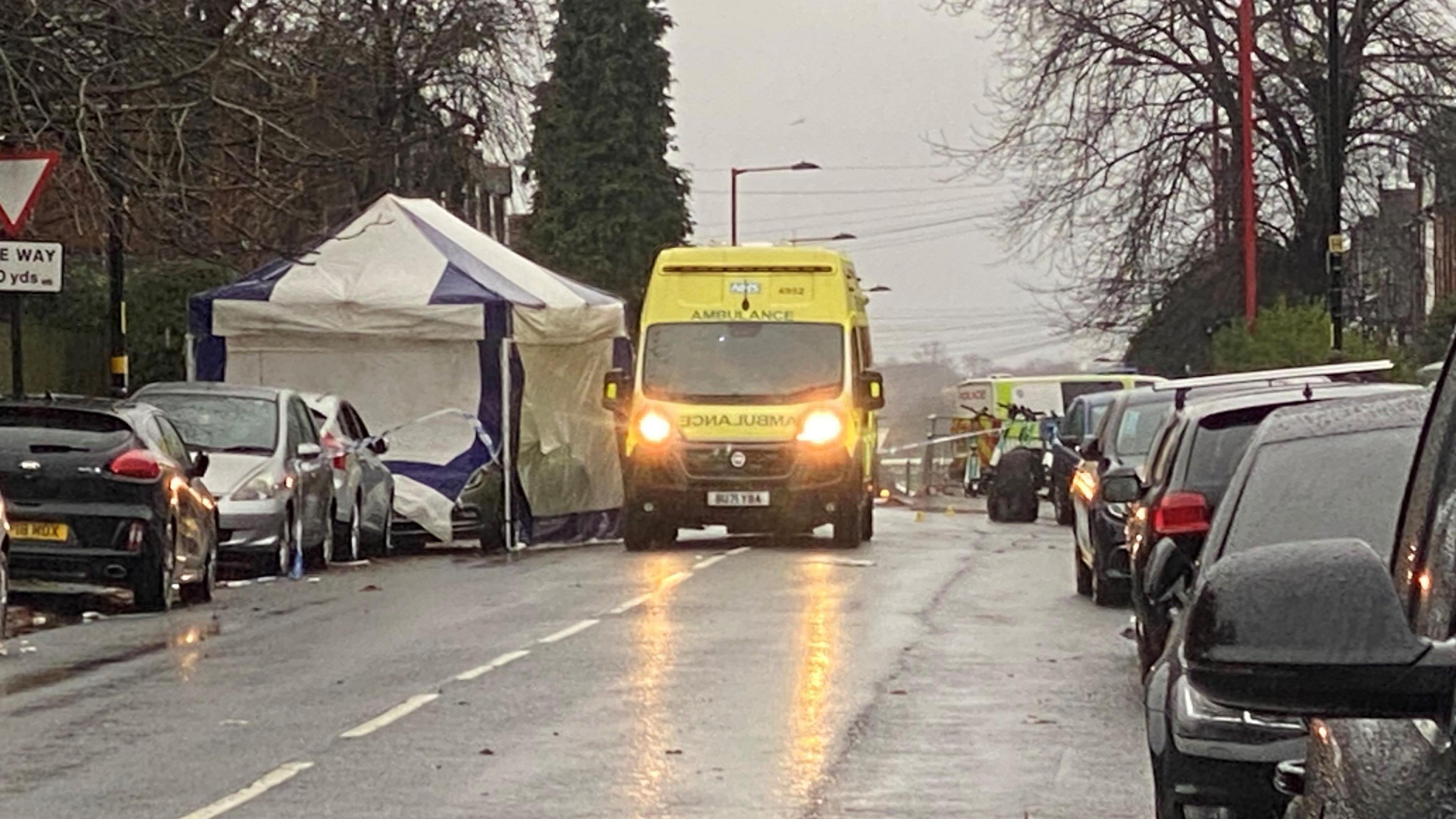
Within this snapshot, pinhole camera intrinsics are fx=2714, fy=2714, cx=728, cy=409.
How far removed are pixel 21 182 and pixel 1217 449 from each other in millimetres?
9560

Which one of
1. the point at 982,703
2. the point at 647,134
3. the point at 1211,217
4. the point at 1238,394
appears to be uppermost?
the point at 647,134

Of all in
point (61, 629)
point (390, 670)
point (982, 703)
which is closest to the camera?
point (982, 703)

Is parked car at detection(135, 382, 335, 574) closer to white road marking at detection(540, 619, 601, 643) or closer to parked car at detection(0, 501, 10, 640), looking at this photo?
white road marking at detection(540, 619, 601, 643)

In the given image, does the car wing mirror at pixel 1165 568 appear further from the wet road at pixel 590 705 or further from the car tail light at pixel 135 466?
the car tail light at pixel 135 466

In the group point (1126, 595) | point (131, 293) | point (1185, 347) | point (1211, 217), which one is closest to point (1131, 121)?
point (1211, 217)

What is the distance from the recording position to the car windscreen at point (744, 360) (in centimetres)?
2664

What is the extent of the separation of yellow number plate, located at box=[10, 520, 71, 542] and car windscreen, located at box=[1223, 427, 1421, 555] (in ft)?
39.4

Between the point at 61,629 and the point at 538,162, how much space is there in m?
58.7

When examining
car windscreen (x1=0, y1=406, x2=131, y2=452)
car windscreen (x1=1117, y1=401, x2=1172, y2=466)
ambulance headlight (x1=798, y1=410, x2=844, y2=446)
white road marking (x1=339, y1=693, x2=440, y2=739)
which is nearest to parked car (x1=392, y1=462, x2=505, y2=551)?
ambulance headlight (x1=798, y1=410, x2=844, y2=446)

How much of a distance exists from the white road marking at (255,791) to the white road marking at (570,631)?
17.8 feet

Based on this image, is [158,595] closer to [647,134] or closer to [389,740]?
[389,740]

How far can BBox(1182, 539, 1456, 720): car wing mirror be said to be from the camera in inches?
92.5

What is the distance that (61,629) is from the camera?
17594mm

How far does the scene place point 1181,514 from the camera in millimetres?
13156
